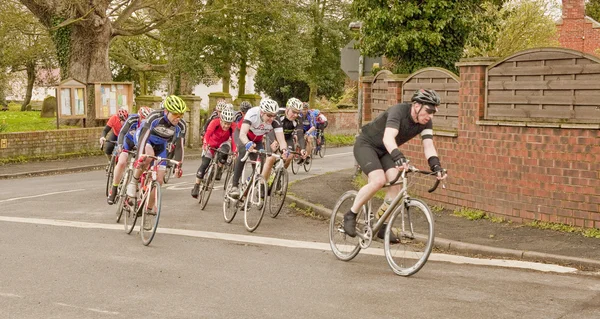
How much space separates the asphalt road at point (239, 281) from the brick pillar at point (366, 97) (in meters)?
5.35

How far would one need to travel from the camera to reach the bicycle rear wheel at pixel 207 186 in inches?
541

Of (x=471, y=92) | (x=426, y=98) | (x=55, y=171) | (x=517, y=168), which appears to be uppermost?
(x=471, y=92)

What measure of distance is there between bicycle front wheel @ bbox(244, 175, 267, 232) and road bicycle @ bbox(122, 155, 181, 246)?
126 centimetres

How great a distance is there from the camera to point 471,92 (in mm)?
12273

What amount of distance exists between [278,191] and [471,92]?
3151mm

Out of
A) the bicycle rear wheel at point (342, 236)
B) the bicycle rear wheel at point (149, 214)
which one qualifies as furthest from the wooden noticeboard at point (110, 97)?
the bicycle rear wheel at point (342, 236)

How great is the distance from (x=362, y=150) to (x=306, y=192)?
6.80 m

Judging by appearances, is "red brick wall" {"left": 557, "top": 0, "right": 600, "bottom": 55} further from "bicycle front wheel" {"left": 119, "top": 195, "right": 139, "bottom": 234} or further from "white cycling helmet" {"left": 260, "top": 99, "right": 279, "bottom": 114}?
"bicycle front wheel" {"left": 119, "top": 195, "right": 139, "bottom": 234}

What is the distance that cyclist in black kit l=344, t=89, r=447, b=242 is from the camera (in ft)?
26.3

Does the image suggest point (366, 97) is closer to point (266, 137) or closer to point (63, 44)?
point (266, 137)

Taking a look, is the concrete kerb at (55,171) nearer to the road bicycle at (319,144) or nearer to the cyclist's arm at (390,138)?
the road bicycle at (319,144)

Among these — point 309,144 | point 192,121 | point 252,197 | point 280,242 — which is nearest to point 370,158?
point 280,242

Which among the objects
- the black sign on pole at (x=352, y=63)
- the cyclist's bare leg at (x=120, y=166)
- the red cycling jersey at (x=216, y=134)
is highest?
the black sign on pole at (x=352, y=63)

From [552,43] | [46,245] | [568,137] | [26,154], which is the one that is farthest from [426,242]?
[552,43]
